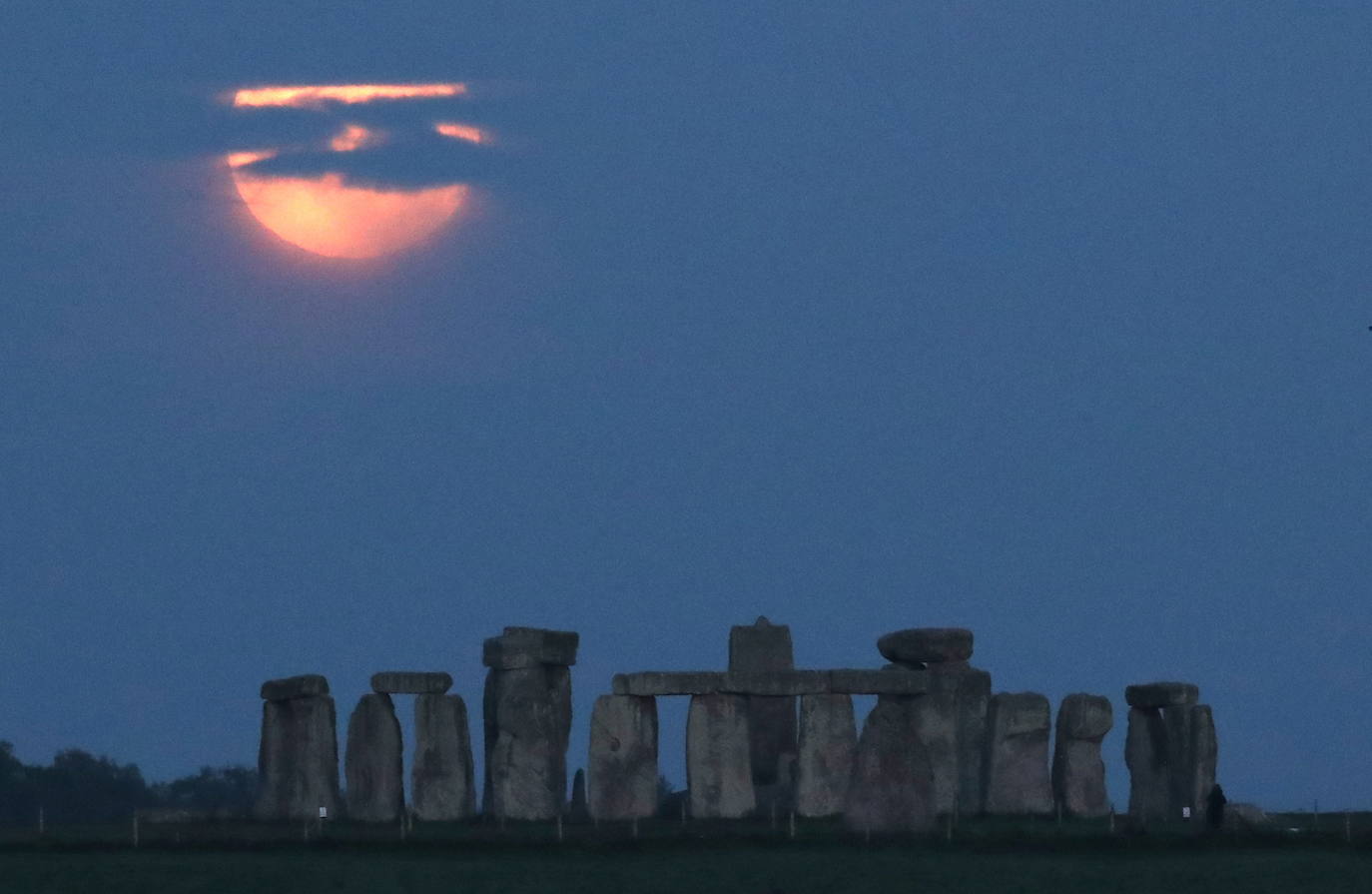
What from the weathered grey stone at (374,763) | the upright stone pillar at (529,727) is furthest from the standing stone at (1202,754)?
the weathered grey stone at (374,763)

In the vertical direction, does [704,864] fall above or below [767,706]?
below

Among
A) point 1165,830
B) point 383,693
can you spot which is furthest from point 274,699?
point 1165,830

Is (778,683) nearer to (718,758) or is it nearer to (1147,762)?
(718,758)

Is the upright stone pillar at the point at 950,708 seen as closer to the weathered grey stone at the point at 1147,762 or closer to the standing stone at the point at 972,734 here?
the standing stone at the point at 972,734

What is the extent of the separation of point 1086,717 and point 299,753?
37.9ft

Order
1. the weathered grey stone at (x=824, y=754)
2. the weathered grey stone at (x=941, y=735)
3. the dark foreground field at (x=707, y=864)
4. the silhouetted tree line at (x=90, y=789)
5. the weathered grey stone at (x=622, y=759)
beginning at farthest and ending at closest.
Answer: the silhouetted tree line at (x=90, y=789), the weathered grey stone at (x=941, y=735), the weathered grey stone at (x=824, y=754), the weathered grey stone at (x=622, y=759), the dark foreground field at (x=707, y=864)

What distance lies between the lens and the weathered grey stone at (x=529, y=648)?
125 feet

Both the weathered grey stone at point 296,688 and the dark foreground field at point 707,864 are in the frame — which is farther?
the weathered grey stone at point 296,688

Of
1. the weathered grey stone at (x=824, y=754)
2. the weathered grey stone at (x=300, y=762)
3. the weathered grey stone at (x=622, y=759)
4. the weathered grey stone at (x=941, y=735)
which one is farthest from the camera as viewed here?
the weathered grey stone at (x=300, y=762)

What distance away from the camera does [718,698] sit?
124 feet

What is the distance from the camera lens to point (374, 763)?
126 ft

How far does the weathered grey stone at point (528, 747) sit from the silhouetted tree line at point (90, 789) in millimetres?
17733

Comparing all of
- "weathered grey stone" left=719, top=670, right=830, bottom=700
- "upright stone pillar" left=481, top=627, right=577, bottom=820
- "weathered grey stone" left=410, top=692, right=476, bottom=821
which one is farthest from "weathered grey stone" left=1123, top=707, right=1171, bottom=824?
"weathered grey stone" left=410, top=692, right=476, bottom=821

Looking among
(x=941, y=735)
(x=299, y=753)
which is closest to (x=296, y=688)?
(x=299, y=753)
